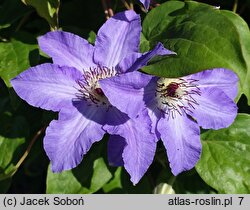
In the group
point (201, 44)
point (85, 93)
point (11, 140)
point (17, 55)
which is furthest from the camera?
point (11, 140)

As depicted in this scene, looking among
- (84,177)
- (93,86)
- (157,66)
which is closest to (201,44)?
(157,66)

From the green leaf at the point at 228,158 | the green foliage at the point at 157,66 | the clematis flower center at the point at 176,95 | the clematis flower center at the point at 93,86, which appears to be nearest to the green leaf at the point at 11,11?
the green foliage at the point at 157,66

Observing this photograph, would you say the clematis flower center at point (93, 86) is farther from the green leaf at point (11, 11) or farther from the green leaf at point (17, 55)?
the green leaf at point (11, 11)

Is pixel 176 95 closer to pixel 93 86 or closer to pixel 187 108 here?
pixel 187 108

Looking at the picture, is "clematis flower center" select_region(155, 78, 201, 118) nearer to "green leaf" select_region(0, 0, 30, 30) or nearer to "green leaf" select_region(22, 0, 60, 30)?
Result: "green leaf" select_region(22, 0, 60, 30)

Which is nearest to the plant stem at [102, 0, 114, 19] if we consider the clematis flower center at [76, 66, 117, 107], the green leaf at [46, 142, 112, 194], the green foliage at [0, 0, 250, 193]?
the green foliage at [0, 0, 250, 193]
